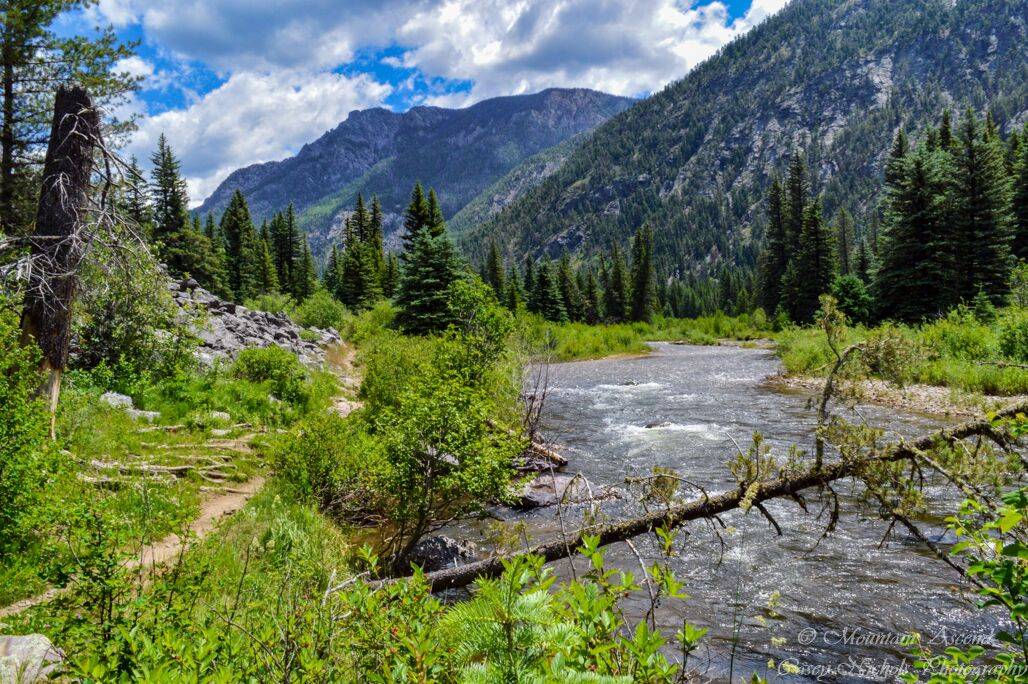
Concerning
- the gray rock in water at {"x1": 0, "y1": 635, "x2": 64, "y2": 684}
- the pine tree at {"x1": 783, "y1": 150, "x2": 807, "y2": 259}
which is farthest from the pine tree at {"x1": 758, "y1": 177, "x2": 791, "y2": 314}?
the gray rock in water at {"x1": 0, "y1": 635, "x2": 64, "y2": 684}

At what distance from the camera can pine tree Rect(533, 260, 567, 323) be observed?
68.1m

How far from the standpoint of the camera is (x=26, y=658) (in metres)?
2.95

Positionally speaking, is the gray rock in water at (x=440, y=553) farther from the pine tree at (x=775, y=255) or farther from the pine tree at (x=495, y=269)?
the pine tree at (x=495, y=269)

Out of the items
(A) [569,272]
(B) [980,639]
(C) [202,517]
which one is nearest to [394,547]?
(C) [202,517]

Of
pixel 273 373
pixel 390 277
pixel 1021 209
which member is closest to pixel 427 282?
pixel 273 373

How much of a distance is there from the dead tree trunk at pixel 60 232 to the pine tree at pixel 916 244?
38642 millimetres

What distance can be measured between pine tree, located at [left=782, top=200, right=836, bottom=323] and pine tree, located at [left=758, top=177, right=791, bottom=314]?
761 cm

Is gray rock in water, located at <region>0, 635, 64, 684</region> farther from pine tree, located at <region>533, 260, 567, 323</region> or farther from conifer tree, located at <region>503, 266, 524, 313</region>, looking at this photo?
pine tree, located at <region>533, 260, 567, 323</region>

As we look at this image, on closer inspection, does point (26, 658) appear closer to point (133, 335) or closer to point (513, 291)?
point (133, 335)

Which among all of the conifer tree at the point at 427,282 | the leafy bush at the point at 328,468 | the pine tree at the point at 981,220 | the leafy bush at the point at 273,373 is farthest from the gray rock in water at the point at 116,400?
the pine tree at the point at 981,220

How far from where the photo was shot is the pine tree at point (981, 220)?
3084 centimetres

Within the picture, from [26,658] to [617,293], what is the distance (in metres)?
80.7

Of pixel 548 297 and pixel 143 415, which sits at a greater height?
pixel 548 297

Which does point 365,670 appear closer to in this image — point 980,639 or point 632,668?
point 632,668
